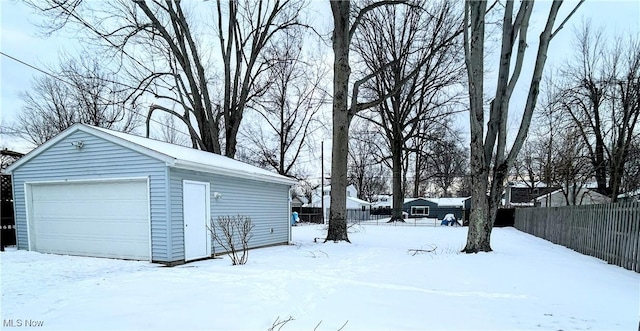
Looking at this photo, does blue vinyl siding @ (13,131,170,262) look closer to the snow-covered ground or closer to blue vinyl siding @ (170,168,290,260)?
blue vinyl siding @ (170,168,290,260)

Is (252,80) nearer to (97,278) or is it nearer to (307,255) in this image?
(307,255)

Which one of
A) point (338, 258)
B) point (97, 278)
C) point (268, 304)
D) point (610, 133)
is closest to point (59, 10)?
point (97, 278)

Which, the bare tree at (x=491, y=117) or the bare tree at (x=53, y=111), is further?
the bare tree at (x=53, y=111)

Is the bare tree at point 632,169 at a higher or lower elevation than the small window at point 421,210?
higher

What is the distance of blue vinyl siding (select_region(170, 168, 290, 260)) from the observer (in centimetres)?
742

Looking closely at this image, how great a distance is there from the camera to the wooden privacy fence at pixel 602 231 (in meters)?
6.25

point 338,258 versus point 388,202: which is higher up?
point 338,258

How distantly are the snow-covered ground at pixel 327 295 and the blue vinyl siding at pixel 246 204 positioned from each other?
3.93ft

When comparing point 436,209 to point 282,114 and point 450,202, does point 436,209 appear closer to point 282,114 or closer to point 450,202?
point 450,202

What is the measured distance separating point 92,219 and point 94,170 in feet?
3.83

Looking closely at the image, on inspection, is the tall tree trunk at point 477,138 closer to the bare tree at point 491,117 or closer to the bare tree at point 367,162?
the bare tree at point 491,117

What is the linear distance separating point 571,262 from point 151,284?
26.1ft

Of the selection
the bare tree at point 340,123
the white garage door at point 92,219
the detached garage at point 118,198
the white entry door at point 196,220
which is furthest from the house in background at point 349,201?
the white garage door at point 92,219

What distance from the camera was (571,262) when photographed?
711cm
